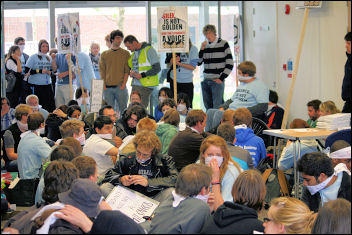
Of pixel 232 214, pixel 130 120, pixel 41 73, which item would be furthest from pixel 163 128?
pixel 41 73

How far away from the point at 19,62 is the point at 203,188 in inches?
312

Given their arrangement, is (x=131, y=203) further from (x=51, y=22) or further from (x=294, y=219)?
(x=51, y=22)

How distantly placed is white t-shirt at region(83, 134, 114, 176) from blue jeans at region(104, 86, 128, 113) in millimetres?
4787

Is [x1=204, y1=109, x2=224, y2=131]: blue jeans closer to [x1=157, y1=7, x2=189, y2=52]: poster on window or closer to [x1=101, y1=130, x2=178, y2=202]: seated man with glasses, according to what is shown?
[x1=157, y1=7, x2=189, y2=52]: poster on window

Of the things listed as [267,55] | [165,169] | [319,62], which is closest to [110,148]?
[165,169]

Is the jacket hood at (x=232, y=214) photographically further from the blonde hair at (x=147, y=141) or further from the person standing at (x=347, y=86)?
the person standing at (x=347, y=86)

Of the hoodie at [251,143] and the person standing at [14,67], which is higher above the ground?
the person standing at [14,67]

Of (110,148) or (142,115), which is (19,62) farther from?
(110,148)

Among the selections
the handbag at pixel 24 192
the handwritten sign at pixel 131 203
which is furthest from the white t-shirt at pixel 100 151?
the handwritten sign at pixel 131 203

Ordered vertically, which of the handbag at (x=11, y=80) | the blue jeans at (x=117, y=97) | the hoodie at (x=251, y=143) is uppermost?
the handbag at (x=11, y=80)

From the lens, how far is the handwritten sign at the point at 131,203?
4613mm

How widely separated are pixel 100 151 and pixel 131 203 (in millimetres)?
1183

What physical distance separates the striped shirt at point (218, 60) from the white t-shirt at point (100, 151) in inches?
198

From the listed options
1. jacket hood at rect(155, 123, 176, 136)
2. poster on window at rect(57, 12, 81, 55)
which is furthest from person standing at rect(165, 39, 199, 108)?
jacket hood at rect(155, 123, 176, 136)
